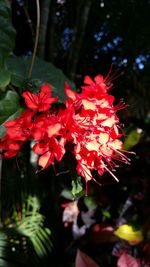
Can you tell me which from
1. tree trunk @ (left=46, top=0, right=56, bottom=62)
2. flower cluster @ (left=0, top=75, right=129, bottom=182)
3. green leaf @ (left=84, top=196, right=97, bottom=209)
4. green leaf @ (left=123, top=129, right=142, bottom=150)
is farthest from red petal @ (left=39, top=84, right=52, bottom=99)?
tree trunk @ (left=46, top=0, right=56, bottom=62)

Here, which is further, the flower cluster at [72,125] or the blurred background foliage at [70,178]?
the blurred background foliage at [70,178]

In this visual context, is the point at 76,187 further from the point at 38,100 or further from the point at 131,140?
the point at 131,140

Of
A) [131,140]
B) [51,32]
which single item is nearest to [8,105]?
[131,140]

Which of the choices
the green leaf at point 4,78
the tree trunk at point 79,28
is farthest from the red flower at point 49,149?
the tree trunk at point 79,28

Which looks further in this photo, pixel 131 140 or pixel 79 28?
pixel 79 28

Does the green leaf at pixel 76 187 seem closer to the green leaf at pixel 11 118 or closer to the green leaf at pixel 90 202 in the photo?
the green leaf at pixel 11 118

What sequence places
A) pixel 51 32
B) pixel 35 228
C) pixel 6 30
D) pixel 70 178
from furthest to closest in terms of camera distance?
pixel 51 32 → pixel 35 228 → pixel 70 178 → pixel 6 30

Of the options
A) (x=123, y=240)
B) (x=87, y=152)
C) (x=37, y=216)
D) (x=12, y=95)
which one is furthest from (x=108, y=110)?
(x=37, y=216)
